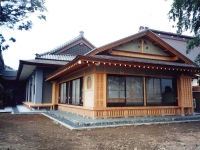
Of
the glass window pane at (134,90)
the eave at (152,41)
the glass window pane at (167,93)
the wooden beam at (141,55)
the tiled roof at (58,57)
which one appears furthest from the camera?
the tiled roof at (58,57)

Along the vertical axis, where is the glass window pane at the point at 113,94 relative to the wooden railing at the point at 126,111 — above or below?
above

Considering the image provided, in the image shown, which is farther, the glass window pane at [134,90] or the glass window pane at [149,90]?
the glass window pane at [149,90]

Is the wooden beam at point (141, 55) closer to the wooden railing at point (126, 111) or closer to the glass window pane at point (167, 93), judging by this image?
the glass window pane at point (167, 93)

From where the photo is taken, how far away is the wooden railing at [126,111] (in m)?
7.95

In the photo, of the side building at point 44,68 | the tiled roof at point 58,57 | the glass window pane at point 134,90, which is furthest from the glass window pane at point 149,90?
the tiled roof at point 58,57

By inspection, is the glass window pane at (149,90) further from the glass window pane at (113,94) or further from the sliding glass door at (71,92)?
the sliding glass door at (71,92)

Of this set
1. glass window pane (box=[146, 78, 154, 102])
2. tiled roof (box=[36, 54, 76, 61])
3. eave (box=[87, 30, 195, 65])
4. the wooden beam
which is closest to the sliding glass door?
eave (box=[87, 30, 195, 65])

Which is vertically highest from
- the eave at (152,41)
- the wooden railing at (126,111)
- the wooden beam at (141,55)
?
the eave at (152,41)

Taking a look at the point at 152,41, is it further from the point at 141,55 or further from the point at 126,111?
the point at 126,111

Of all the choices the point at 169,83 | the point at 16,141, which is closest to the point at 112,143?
the point at 16,141

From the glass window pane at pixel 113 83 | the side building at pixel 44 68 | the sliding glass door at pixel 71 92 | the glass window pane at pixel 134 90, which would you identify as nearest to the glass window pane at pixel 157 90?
the glass window pane at pixel 134 90

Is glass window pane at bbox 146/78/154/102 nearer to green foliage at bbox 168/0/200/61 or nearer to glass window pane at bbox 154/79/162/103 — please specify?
glass window pane at bbox 154/79/162/103

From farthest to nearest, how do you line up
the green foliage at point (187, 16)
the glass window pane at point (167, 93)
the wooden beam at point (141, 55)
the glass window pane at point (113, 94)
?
the wooden beam at point (141, 55), the glass window pane at point (167, 93), the glass window pane at point (113, 94), the green foliage at point (187, 16)

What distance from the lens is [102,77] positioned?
812cm
